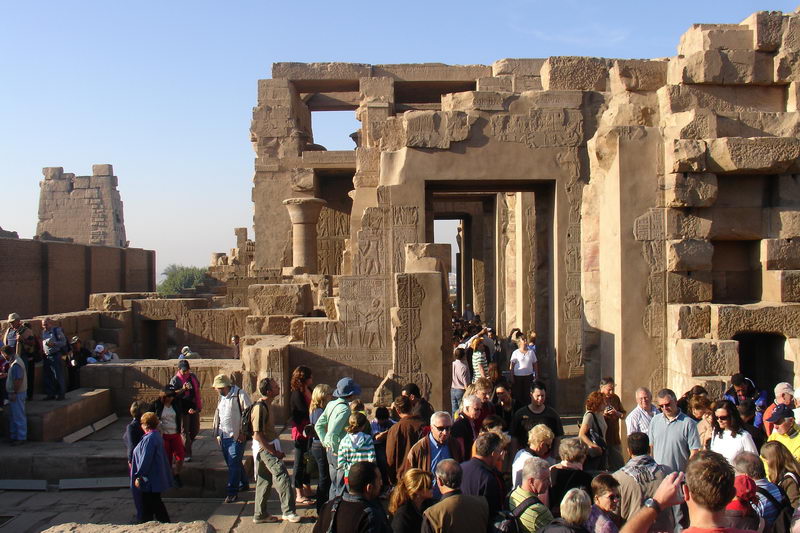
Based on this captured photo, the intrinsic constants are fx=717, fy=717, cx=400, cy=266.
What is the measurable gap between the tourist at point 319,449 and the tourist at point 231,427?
81cm

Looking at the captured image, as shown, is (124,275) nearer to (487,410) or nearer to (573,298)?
(573,298)

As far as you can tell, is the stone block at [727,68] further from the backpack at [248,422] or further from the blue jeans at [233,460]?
the blue jeans at [233,460]

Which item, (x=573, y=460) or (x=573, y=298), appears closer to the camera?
(x=573, y=460)

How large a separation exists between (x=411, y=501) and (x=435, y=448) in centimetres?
102

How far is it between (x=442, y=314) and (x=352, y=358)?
2149mm

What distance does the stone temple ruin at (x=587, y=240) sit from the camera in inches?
299

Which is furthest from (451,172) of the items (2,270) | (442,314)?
(2,270)

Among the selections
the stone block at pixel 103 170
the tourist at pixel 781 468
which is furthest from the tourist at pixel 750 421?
the stone block at pixel 103 170

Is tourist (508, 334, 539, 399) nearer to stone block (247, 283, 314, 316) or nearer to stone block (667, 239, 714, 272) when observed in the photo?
stone block (667, 239, 714, 272)

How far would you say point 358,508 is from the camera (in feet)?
12.3

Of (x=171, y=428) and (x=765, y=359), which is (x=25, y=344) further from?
(x=765, y=359)

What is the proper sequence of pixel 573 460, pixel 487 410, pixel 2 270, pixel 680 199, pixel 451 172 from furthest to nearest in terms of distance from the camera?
pixel 2 270 → pixel 451 172 → pixel 680 199 → pixel 487 410 → pixel 573 460

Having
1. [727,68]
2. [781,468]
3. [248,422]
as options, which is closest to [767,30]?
[727,68]

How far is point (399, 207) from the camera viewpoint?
33.0 ft
